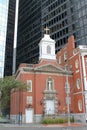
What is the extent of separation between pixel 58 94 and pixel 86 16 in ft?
110

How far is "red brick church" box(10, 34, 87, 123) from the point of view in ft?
141

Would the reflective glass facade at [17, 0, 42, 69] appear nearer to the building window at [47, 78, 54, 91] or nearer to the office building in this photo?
the office building

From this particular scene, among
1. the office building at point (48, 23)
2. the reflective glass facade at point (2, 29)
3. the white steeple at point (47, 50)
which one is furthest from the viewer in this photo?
the reflective glass facade at point (2, 29)

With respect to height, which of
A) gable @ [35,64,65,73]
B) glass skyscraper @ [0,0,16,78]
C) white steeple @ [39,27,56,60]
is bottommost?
gable @ [35,64,65,73]

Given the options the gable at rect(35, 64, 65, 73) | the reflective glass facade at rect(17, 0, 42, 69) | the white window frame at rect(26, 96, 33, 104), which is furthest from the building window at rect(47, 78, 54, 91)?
the reflective glass facade at rect(17, 0, 42, 69)

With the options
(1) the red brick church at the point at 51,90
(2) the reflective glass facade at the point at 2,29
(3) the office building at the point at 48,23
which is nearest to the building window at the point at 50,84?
(1) the red brick church at the point at 51,90

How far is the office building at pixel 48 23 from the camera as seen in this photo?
71.4 m

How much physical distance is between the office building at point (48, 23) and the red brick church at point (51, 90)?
75.3ft

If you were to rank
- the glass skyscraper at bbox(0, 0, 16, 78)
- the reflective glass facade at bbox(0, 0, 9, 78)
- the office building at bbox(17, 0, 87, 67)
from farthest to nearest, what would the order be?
the glass skyscraper at bbox(0, 0, 16, 78) < the reflective glass facade at bbox(0, 0, 9, 78) < the office building at bbox(17, 0, 87, 67)

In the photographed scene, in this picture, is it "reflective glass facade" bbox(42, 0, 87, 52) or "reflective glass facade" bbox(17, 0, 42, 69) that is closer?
"reflective glass facade" bbox(42, 0, 87, 52)

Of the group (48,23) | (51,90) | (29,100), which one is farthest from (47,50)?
(48,23)

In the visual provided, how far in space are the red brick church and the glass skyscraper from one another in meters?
33.3

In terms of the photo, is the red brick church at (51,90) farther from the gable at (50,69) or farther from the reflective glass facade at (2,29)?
the reflective glass facade at (2,29)

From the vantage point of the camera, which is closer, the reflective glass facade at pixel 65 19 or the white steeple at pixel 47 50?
the white steeple at pixel 47 50
